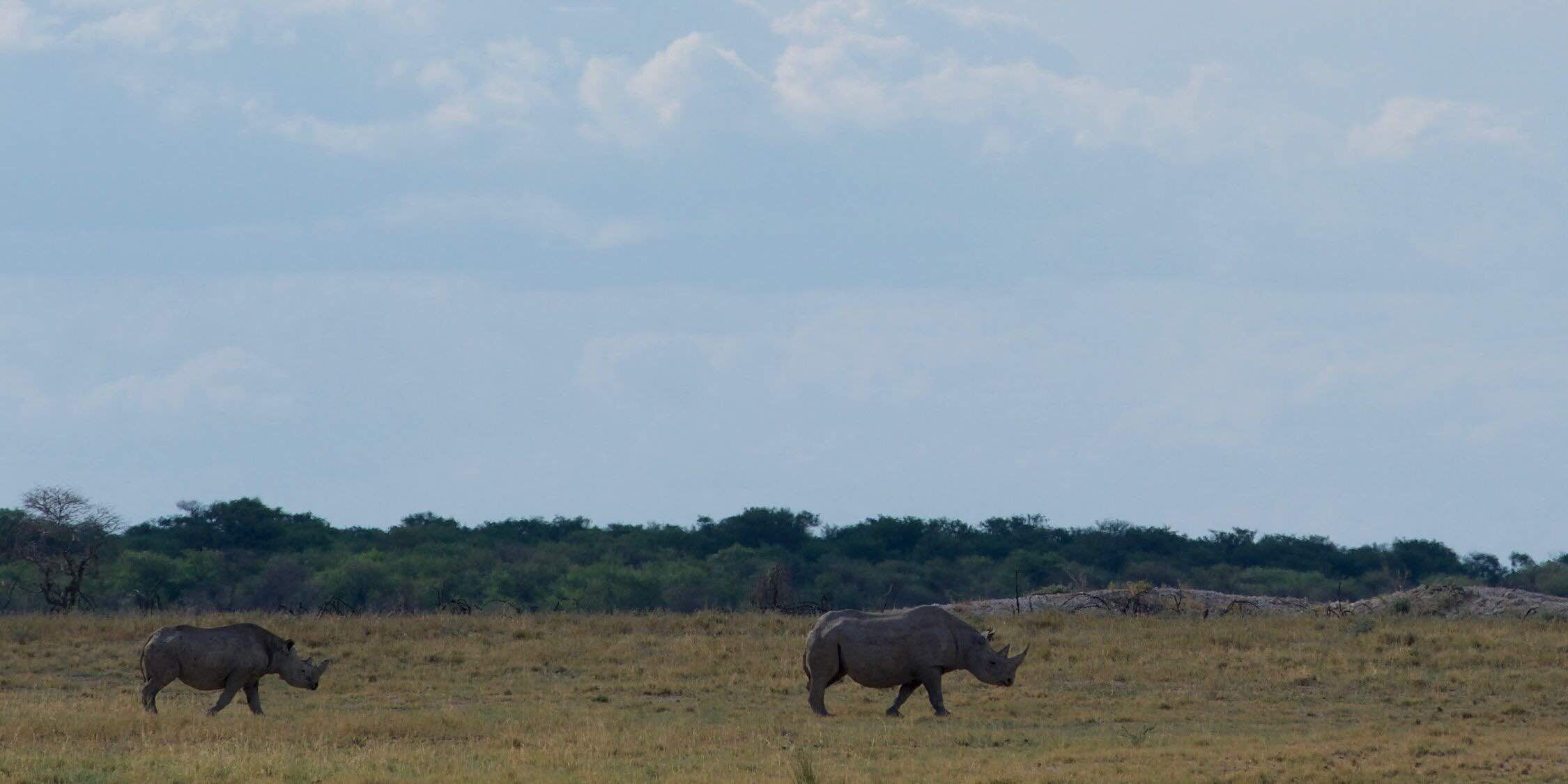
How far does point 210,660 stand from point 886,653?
26.0 ft

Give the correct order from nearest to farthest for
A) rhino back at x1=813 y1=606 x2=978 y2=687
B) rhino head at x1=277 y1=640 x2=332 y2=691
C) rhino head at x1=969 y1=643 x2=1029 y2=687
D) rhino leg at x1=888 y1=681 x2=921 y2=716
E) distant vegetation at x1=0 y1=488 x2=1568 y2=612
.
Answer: rhino back at x1=813 y1=606 x2=978 y2=687, rhino leg at x1=888 y1=681 x2=921 y2=716, rhino head at x1=969 y1=643 x2=1029 y2=687, rhino head at x1=277 y1=640 x2=332 y2=691, distant vegetation at x1=0 y1=488 x2=1568 y2=612

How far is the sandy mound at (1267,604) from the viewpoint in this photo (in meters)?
37.2

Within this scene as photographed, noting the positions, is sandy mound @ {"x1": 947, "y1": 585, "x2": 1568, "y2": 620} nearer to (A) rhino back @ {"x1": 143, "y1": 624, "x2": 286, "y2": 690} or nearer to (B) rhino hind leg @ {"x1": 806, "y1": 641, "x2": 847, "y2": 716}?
(B) rhino hind leg @ {"x1": 806, "y1": 641, "x2": 847, "y2": 716}

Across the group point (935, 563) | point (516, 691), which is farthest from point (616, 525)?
point (516, 691)

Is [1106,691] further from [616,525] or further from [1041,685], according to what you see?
[616,525]

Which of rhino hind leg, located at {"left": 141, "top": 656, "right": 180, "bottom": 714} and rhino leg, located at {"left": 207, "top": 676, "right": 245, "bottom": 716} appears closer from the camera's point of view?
rhino hind leg, located at {"left": 141, "top": 656, "right": 180, "bottom": 714}

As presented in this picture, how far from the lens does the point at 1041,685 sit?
24219 mm

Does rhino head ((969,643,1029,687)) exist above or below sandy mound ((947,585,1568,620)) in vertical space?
below

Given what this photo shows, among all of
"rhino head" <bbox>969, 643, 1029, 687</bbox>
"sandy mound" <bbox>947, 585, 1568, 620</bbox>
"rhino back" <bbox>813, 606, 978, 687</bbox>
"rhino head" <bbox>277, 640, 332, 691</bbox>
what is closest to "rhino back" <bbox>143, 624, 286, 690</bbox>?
"rhino head" <bbox>277, 640, 332, 691</bbox>

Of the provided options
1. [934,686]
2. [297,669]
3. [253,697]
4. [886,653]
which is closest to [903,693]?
[934,686]

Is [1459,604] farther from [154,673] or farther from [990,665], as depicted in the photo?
[154,673]

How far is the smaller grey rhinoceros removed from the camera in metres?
20.3

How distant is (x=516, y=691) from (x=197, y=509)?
53519 mm

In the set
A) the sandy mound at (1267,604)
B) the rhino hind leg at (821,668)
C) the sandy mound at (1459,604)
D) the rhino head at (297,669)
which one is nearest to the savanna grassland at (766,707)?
the rhino hind leg at (821,668)
